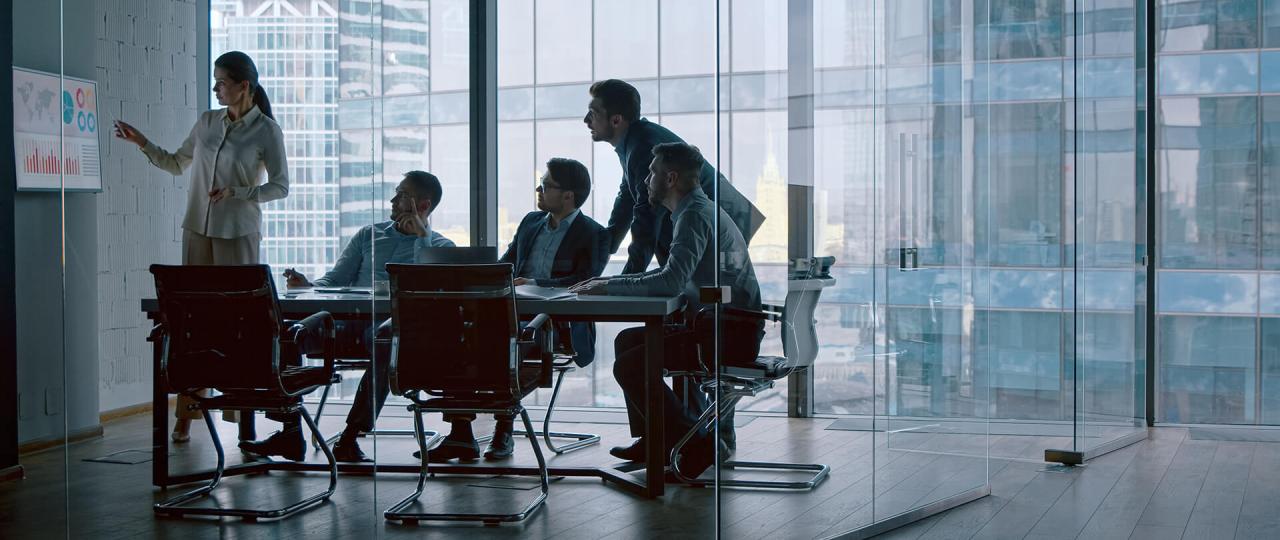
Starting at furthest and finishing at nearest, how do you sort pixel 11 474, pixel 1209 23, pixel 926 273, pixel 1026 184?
pixel 1209 23
pixel 1026 184
pixel 11 474
pixel 926 273

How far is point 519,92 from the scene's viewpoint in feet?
12.6

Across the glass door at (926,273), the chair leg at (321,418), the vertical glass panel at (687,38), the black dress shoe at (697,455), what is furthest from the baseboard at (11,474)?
the glass door at (926,273)

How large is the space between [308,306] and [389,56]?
2.51ft

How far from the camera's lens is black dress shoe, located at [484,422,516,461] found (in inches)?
151

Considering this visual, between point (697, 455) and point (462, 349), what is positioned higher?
point (462, 349)

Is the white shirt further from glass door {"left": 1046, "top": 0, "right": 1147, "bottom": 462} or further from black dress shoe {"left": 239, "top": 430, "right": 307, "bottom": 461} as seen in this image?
glass door {"left": 1046, "top": 0, "right": 1147, "bottom": 462}

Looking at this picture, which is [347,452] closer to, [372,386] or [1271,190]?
[372,386]

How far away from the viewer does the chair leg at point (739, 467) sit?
3.42 meters

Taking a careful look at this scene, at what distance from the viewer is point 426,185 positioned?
357 cm

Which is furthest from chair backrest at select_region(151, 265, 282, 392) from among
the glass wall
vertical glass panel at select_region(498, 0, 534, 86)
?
the glass wall

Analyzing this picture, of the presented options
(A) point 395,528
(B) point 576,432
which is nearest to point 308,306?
(A) point 395,528

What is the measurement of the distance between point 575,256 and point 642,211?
0.33 meters

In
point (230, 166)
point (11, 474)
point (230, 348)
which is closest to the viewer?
point (230, 166)

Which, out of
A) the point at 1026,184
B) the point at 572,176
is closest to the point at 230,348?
the point at 572,176
